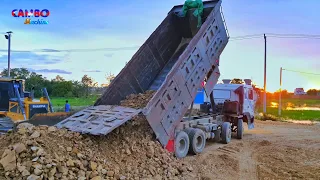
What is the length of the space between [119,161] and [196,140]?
3.61 meters

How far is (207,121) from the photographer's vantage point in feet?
39.0

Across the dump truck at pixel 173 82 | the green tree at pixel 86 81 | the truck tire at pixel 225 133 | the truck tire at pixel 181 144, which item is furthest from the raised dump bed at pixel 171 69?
the green tree at pixel 86 81

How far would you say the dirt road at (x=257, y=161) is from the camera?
8125 millimetres

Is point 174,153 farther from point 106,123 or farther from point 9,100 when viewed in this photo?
point 9,100

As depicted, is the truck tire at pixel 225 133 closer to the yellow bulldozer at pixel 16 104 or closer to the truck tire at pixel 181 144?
the truck tire at pixel 181 144

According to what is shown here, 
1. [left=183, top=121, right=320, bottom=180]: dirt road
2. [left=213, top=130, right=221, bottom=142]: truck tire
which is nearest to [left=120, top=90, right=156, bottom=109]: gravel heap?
[left=183, top=121, right=320, bottom=180]: dirt road

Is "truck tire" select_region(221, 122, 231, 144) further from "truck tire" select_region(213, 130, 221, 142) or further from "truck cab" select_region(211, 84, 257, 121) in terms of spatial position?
"truck cab" select_region(211, 84, 257, 121)

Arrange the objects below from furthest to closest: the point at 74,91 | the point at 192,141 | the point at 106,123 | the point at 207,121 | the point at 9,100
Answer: the point at 74,91 → the point at 207,121 → the point at 9,100 → the point at 192,141 → the point at 106,123

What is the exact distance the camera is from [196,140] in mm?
10117

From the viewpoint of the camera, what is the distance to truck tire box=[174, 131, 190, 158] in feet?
29.7

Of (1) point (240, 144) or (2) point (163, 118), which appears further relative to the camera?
(1) point (240, 144)

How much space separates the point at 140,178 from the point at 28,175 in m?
2.20

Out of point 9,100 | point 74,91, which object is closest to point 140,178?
point 9,100

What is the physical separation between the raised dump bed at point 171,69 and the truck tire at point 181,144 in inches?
12.1
